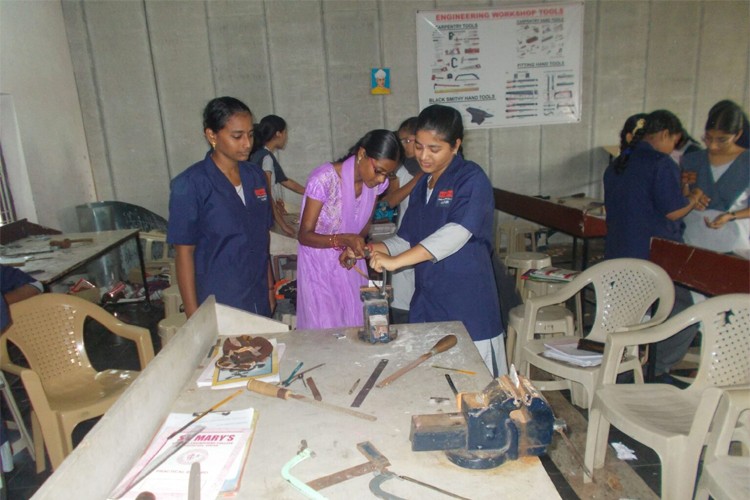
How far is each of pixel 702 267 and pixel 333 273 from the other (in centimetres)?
171

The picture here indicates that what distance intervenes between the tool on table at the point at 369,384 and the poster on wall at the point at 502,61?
14.0 feet

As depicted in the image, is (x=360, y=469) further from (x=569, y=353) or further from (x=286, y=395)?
(x=569, y=353)

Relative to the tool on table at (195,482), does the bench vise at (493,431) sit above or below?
above

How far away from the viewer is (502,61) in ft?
17.1

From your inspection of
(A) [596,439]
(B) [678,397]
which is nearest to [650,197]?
(B) [678,397]

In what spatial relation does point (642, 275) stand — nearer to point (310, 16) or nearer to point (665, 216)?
point (665, 216)

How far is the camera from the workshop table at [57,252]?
2.80m

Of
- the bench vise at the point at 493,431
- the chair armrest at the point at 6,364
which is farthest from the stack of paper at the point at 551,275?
the chair armrest at the point at 6,364

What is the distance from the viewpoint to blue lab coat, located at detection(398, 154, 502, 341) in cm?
171

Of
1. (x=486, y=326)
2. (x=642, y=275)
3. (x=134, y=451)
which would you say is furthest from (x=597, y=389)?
(x=134, y=451)

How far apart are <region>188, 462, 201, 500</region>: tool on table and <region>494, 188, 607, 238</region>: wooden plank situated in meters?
3.21

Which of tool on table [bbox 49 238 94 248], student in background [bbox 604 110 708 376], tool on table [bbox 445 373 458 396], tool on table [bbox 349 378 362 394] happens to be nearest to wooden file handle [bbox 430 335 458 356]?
tool on table [bbox 445 373 458 396]

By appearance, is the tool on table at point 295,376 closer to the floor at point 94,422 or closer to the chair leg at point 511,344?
the floor at point 94,422

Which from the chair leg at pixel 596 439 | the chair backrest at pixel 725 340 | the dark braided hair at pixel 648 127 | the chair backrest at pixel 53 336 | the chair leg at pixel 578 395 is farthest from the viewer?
the dark braided hair at pixel 648 127
